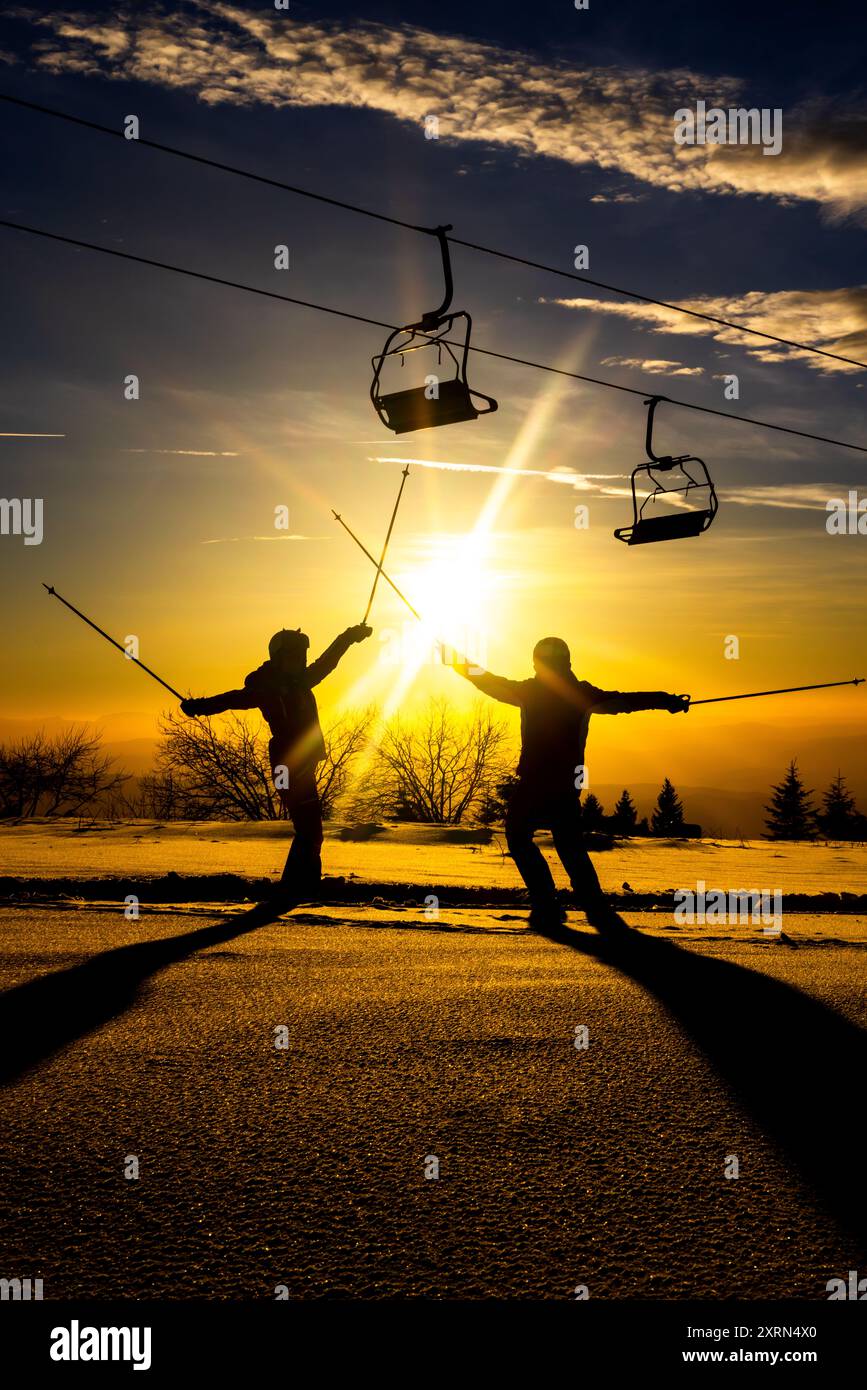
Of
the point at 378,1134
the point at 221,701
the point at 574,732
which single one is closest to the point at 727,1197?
the point at 378,1134

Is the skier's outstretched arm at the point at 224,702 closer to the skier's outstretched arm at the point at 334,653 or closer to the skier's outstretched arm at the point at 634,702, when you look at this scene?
the skier's outstretched arm at the point at 334,653

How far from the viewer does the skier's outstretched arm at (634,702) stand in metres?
8.75

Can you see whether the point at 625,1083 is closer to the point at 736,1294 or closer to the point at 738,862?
the point at 736,1294

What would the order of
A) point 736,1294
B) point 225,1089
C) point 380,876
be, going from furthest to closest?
1. point 380,876
2. point 225,1089
3. point 736,1294

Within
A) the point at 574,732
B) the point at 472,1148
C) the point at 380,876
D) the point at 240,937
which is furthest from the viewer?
the point at 380,876

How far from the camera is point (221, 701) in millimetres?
8906

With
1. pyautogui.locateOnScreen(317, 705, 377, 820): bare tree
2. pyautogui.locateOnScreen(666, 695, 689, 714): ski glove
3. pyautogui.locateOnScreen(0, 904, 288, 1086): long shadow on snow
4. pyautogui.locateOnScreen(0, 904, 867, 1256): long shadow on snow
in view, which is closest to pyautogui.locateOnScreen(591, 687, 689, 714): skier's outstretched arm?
pyautogui.locateOnScreen(666, 695, 689, 714): ski glove

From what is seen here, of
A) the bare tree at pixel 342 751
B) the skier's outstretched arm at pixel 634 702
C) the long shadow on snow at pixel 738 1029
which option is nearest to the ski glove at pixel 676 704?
the skier's outstretched arm at pixel 634 702

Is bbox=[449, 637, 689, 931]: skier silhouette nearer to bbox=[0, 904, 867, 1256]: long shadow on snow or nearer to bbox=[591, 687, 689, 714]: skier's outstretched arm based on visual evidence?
bbox=[591, 687, 689, 714]: skier's outstretched arm

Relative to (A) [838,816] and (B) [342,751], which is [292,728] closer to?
(B) [342,751]

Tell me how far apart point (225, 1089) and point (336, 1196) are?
99cm

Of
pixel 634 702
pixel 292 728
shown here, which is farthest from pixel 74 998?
pixel 634 702

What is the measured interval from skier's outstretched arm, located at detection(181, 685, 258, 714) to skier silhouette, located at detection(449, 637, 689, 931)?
2333 millimetres

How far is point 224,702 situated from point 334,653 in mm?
1093
